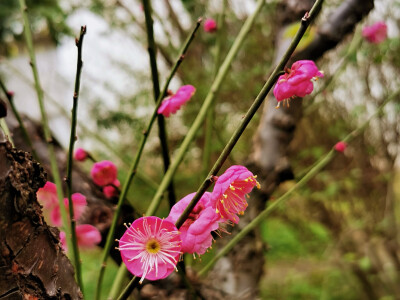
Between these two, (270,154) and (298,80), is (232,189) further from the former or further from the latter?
(270,154)

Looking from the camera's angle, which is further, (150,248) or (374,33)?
(374,33)

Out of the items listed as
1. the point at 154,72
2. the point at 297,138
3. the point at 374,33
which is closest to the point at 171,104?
the point at 154,72

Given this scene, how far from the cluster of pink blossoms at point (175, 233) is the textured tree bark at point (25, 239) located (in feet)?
0.24

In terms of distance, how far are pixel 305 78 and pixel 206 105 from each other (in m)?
0.23

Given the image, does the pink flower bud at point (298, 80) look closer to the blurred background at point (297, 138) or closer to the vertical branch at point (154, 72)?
the vertical branch at point (154, 72)

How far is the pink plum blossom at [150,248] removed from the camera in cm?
42

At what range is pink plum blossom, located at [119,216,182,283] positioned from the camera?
421 millimetres

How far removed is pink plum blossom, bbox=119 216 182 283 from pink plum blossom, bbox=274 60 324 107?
176 mm

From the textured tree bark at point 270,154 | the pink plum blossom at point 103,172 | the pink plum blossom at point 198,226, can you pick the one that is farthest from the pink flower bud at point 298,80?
the textured tree bark at point 270,154

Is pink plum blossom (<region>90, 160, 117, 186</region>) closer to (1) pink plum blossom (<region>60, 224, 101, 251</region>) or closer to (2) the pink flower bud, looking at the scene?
(1) pink plum blossom (<region>60, 224, 101, 251</region>)

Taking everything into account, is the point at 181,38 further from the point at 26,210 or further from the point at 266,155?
the point at 26,210

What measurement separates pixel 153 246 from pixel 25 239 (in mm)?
121

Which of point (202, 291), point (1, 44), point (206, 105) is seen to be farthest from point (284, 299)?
point (1, 44)

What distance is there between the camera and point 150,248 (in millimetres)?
439
